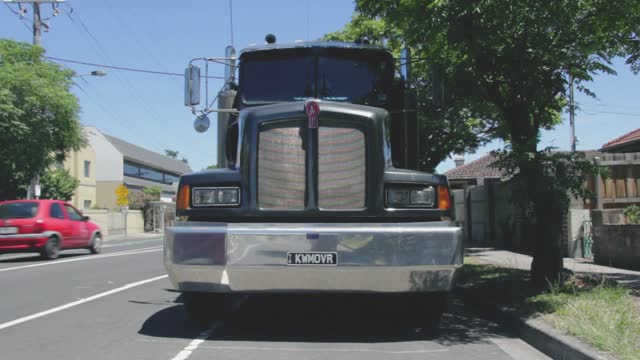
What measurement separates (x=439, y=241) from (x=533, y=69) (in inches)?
134

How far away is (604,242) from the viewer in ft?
39.1

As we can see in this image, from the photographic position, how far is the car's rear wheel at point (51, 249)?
51.9 ft

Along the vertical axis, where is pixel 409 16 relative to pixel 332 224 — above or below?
above

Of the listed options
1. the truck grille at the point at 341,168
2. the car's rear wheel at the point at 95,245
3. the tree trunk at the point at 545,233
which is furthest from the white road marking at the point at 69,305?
the car's rear wheel at the point at 95,245

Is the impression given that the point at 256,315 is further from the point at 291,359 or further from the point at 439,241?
the point at 439,241

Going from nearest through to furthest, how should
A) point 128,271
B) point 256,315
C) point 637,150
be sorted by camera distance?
point 256,315 → point 128,271 → point 637,150

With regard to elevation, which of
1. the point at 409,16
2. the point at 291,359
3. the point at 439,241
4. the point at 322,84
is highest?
the point at 409,16

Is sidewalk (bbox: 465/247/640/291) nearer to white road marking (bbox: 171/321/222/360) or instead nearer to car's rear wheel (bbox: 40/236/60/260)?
white road marking (bbox: 171/321/222/360)

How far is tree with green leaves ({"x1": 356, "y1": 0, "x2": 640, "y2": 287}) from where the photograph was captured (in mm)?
7328

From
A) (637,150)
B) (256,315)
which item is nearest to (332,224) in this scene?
(256,315)

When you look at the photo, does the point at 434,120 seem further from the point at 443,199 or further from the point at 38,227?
the point at 38,227

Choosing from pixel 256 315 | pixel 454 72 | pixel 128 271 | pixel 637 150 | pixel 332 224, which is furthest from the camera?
pixel 637 150

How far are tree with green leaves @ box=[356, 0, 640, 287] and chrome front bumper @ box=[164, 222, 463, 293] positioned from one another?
7.93 ft

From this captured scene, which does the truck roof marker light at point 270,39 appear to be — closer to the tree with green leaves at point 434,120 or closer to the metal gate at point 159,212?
the tree with green leaves at point 434,120
